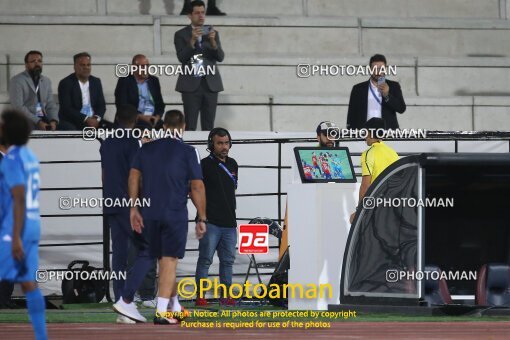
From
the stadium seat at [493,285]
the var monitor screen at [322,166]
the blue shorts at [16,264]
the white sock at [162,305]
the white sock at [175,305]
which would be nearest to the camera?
the blue shorts at [16,264]

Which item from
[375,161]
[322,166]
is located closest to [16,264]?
[375,161]

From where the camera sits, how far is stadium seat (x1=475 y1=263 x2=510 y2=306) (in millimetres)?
15930

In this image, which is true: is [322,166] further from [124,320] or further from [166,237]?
[124,320]

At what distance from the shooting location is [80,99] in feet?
68.0

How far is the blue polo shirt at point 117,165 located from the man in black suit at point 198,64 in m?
4.71

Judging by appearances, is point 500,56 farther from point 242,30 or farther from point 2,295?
point 2,295

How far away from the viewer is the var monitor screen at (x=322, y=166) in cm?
1688

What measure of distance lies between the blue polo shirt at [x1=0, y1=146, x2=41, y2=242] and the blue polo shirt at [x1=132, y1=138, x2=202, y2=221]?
3.14m

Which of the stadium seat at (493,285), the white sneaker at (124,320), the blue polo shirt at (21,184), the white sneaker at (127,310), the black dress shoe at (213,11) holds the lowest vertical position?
the white sneaker at (124,320)

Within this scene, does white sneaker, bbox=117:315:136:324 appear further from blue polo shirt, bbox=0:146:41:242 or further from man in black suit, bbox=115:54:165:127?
man in black suit, bbox=115:54:165:127

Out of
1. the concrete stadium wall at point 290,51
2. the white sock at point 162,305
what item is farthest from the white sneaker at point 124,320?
the concrete stadium wall at point 290,51

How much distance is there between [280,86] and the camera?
24312mm

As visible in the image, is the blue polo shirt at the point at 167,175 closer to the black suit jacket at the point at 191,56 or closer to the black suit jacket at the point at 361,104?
the black suit jacket at the point at 361,104

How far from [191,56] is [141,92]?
3.37 feet
